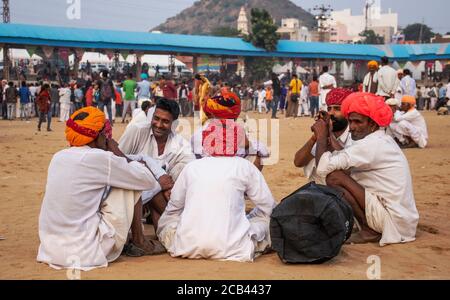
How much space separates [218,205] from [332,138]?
1.56 metres

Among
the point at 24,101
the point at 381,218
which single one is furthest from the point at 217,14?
the point at 381,218

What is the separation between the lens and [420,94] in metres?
34.6

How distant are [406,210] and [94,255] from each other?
8.41 ft

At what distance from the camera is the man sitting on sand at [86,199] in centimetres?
467

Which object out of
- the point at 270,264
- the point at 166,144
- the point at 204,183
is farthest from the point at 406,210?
the point at 166,144

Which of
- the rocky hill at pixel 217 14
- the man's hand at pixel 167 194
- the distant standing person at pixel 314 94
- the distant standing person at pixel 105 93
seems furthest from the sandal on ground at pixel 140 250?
the rocky hill at pixel 217 14

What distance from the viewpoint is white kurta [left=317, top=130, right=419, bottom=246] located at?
17.6 ft

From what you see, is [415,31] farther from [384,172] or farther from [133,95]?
[384,172]

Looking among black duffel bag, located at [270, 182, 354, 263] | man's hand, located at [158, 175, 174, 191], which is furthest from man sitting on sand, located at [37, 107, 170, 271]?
black duffel bag, located at [270, 182, 354, 263]

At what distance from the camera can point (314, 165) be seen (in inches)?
238

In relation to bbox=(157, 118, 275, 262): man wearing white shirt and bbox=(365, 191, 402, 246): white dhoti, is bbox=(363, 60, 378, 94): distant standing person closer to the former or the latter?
bbox=(365, 191, 402, 246): white dhoti

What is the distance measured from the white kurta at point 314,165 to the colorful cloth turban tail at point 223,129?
2.93 feet
